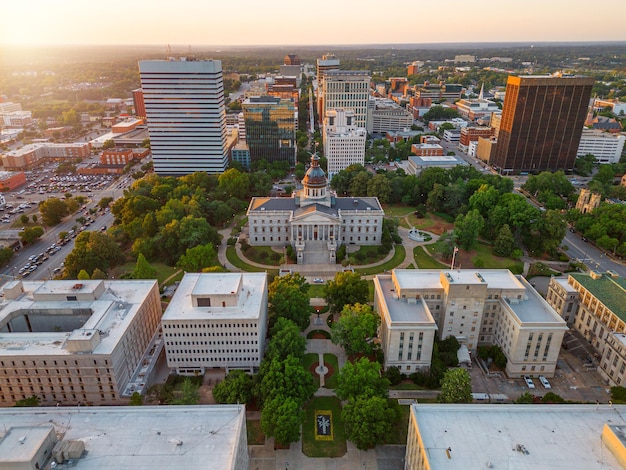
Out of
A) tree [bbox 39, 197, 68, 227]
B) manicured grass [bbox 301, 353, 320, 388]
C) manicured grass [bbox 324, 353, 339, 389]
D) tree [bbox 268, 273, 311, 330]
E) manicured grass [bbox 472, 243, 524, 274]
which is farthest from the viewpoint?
tree [bbox 39, 197, 68, 227]

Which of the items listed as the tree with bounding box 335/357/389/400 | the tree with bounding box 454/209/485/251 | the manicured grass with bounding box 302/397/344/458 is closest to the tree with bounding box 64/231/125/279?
the manicured grass with bounding box 302/397/344/458

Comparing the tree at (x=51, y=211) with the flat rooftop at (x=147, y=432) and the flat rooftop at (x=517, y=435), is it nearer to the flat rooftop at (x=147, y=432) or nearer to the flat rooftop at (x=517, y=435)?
the flat rooftop at (x=147, y=432)

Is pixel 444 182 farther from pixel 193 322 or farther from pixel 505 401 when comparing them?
pixel 193 322

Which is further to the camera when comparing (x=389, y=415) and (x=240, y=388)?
(x=240, y=388)

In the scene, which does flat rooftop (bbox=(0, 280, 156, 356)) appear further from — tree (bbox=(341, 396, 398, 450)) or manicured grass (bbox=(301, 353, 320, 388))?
tree (bbox=(341, 396, 398, 450))

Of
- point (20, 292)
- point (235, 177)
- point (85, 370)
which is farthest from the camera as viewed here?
point (235, 177)

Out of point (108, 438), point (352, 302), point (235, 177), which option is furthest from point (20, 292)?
point (235, 177)

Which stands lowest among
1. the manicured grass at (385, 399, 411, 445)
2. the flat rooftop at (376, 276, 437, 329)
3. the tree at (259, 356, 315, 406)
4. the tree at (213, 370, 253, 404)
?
the manicured grass at (385, 399, 411, 445)
